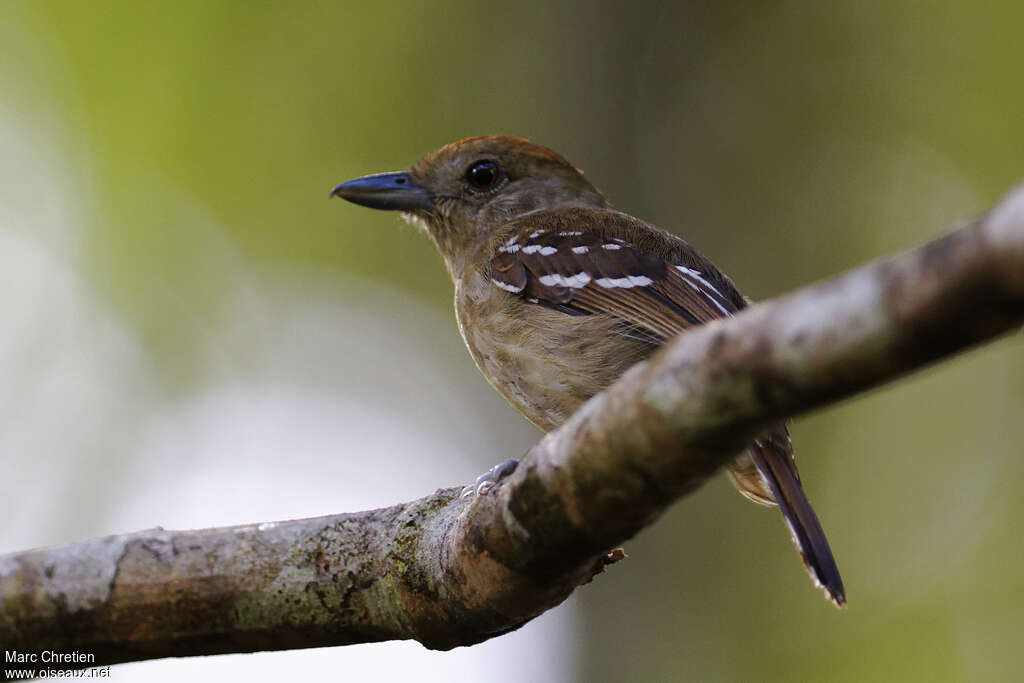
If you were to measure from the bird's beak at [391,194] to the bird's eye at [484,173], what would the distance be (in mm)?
238

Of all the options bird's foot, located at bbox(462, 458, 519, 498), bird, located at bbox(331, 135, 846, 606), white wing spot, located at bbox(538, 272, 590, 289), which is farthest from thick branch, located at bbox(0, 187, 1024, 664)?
white wing spot, located at bbox(538, 272, 590, 289)

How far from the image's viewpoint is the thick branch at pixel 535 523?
1.60m

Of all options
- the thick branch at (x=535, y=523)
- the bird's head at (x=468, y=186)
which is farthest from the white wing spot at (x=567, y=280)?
the thick branch at (x=535, y=523)

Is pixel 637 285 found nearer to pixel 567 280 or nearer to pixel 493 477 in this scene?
pixel 567 280

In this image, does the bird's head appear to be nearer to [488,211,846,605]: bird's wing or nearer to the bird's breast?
[488,211,846,605]: bird's wing

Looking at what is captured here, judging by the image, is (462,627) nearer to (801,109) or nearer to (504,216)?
(504,216)

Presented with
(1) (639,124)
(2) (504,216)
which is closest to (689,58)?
(1) (639,124)

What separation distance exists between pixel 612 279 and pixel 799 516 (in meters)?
1.33

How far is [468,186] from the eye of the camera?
18.3ft

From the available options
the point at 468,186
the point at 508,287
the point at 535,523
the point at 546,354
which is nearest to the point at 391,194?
the point at 468,186

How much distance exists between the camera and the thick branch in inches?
63.0

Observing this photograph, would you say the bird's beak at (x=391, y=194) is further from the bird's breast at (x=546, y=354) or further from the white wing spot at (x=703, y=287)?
the white wing spot at (x=703, y=287)

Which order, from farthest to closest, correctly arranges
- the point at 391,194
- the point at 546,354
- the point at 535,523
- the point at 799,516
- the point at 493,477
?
the point at 391,194 < the point at 546,354 < the point at 799,516 < the point at 493,477 < the point at 535,523

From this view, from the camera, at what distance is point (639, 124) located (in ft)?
19.5
